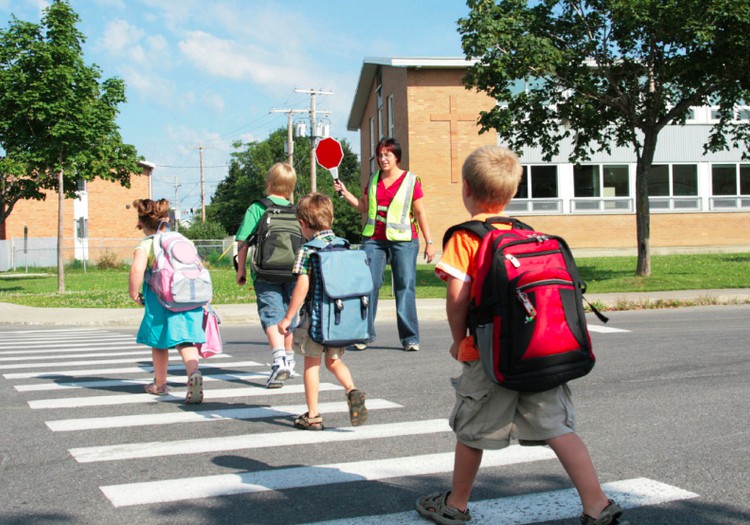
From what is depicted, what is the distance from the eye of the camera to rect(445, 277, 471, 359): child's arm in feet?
10.5

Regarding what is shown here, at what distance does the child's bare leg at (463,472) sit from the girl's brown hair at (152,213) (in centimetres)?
395

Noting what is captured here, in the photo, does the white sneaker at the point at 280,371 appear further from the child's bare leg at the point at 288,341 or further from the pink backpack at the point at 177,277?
the pink backpack at the point at 177,277

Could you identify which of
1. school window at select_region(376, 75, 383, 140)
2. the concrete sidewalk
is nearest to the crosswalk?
the concrete sidewalk

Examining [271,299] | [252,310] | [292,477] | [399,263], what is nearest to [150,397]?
[271,299]

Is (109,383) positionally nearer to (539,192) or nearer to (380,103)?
(539,192)

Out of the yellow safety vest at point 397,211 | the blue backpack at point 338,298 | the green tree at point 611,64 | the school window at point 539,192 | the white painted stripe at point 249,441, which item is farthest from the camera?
the school window at point 539,192

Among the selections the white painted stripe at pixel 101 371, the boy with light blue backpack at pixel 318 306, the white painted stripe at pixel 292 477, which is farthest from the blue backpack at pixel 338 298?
the white painted stripe at pixel 101 371

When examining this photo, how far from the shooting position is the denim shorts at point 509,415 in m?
3.17

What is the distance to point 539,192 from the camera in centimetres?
3528

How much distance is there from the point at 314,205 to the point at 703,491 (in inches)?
108

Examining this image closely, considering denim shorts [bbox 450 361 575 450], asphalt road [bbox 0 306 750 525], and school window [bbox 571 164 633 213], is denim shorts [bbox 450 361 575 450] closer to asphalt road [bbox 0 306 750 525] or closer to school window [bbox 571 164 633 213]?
asphalt road [bbox 0 306 750 525]

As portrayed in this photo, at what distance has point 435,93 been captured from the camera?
111 ft

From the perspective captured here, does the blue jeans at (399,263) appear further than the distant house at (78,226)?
No

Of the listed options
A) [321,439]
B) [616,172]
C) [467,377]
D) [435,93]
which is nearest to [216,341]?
[321,439]
